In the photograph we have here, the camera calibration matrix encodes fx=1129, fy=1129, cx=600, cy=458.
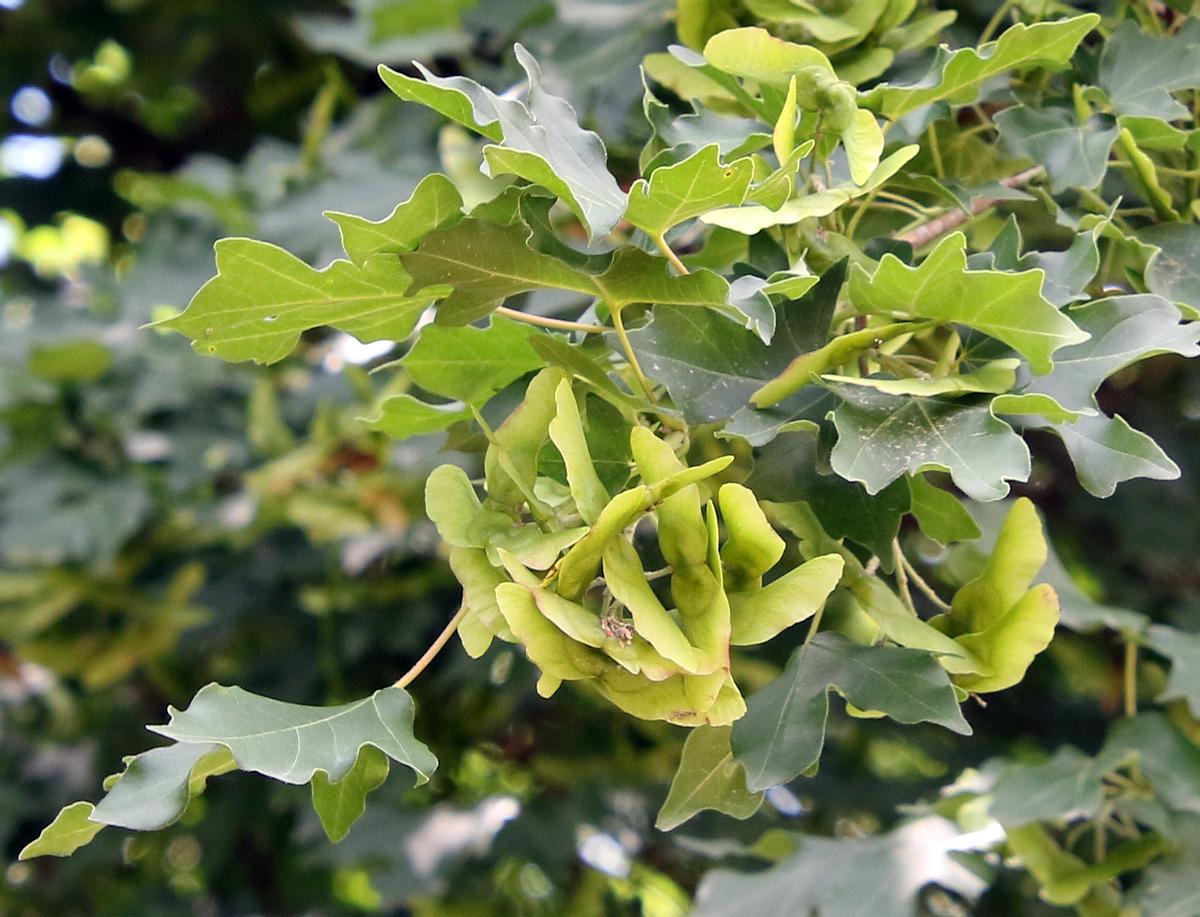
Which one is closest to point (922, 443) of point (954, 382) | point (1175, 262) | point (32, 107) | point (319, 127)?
point (954, 382)

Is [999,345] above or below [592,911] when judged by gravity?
above

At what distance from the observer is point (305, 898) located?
1669mm

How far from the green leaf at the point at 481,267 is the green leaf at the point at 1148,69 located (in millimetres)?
350

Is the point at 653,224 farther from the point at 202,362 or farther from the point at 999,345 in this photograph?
the point at 202,362

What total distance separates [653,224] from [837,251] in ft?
0.36

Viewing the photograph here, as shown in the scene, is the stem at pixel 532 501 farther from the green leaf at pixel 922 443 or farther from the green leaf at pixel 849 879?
the green leaf at pixel 849 879

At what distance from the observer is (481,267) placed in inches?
18.6

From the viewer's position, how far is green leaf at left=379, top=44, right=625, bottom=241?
0.43 m

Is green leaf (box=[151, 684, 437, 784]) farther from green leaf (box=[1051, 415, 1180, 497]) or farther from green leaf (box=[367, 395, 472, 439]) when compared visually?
green leaf (box=[1051, 415, 1180, 497])

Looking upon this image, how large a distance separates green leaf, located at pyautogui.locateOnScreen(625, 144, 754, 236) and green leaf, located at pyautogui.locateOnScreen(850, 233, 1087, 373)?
6 cm

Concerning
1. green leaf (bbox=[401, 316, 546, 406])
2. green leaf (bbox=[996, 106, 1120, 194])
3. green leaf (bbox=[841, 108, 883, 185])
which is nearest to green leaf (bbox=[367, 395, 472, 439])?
green leaf (bbox=[401, 316, 546, 406])

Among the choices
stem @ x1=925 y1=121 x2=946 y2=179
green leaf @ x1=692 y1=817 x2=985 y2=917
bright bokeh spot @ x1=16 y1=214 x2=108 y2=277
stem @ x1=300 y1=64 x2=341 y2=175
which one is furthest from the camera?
bright bokeh spot @ x1=16 y1=214 x2=108 y2=277

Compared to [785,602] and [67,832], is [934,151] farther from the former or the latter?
[67,832]

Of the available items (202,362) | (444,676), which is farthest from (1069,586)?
(202,362)
